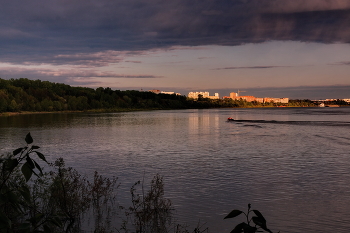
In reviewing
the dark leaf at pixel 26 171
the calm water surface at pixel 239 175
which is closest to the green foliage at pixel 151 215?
the calm water surface at pixel 239 175

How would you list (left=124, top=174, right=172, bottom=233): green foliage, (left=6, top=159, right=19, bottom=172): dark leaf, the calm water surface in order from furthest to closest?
the calm water surface, (left=124, top=174, right=172, bottom=233): green foliage, (left=6, top=159, right=19, bottom=172): dark leaf

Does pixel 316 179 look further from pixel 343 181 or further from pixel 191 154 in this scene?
pixel 191 154

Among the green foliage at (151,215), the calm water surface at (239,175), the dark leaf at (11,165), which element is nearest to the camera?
the dark leaf at (11,165)

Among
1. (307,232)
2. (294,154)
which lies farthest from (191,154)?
(307,232)

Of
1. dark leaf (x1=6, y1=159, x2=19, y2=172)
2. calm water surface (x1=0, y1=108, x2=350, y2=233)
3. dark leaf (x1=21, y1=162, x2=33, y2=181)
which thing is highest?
dark leaf (x1=6, y1=159, x2=19, y2=172)

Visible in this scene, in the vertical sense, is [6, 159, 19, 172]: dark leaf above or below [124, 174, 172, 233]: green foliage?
above

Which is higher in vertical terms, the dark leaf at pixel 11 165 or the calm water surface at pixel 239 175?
the dark leaf at pixel 11 165

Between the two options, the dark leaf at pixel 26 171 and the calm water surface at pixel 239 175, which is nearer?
the dark leaf at pixel 26 171

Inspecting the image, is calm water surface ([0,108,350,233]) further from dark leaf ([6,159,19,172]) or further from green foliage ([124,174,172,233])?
dark leaf ([6,159,19,172])

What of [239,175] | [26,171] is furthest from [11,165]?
[239,175]

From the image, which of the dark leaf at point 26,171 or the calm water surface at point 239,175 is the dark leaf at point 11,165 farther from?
the calm water surface at point 239,175

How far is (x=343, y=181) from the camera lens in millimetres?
26438

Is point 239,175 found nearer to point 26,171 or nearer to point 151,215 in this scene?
point 151,215

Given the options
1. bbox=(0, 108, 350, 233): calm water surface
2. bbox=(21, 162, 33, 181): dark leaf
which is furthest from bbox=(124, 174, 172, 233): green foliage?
bbox=(21, 162, 33, 181): dark leaf
